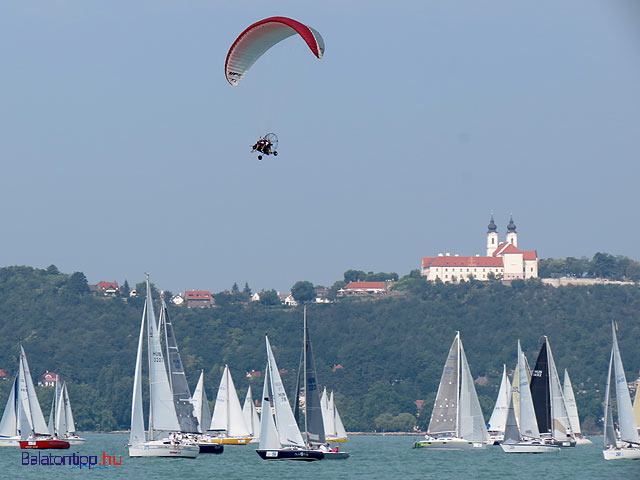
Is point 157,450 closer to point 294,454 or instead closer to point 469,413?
point 294,454

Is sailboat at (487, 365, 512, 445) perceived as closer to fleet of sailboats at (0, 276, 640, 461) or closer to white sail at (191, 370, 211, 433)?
fleet of sailboats at (0, 276, 640, 461)

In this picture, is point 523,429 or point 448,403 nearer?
point 523,429

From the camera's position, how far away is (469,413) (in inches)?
2933

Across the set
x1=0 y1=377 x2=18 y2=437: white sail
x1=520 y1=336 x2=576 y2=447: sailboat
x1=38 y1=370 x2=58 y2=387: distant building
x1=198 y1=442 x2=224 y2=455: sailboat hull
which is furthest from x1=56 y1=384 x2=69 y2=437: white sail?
x1=38 y1=370 x2=58 y2=387: distant building

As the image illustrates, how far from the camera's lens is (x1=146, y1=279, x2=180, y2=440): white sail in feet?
194

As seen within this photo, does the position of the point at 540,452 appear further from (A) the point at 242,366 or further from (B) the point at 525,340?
(B) the point at 525,340

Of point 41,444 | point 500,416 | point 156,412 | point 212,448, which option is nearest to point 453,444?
point 212,448

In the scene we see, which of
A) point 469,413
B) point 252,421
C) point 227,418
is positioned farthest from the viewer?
point 252,421

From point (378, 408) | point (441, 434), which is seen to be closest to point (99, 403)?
point (378, 408)

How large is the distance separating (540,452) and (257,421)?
880 inches

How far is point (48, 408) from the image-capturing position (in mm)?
143875

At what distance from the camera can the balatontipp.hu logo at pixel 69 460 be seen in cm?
6806

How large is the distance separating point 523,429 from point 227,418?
783 inches

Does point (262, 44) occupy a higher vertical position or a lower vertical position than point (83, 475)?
higher
